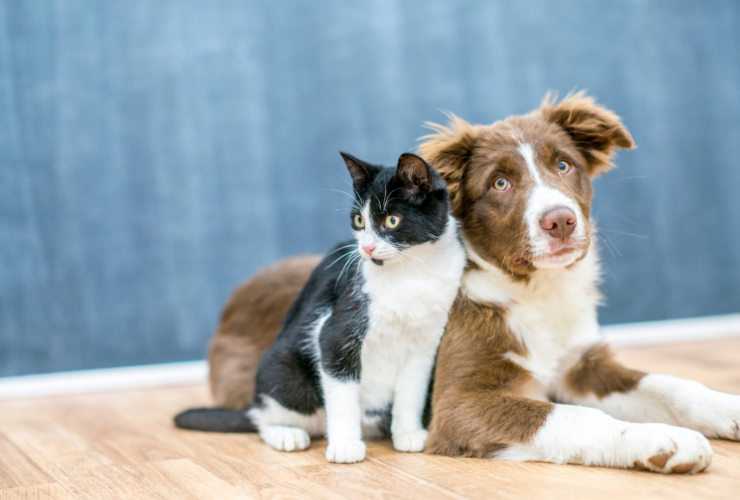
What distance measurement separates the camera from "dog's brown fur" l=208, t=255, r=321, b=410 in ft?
6.83

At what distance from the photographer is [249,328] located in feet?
7.18

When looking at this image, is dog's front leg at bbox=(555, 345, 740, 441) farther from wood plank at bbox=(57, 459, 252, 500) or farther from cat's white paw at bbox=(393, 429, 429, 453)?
wood plank at bbox=(57, 459, 252, 500)

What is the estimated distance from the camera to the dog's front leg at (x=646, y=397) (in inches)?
59.9

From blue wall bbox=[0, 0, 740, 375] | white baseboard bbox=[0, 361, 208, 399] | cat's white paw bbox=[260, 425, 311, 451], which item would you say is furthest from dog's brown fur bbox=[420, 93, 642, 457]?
white baseboard bbox=[0, 361, 208, 399]

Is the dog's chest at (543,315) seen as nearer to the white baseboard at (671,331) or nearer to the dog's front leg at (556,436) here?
the dog's front leg at (556,436)

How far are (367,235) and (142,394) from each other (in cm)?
169

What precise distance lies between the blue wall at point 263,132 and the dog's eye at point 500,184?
5.16 feet

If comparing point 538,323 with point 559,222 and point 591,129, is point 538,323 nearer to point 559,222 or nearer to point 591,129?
point 559,222

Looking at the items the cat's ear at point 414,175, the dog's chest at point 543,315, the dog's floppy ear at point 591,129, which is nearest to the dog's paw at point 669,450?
the dog's chest at point 543,315

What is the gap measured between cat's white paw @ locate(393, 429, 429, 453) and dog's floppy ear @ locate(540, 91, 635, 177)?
89 centimetres

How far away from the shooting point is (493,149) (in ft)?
5.61

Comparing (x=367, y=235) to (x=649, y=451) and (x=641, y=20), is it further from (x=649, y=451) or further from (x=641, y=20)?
(x=641, y=20)

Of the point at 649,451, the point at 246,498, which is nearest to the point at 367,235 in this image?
the point at 246,498

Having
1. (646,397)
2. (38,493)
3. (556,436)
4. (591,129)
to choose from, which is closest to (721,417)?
(646,397)
